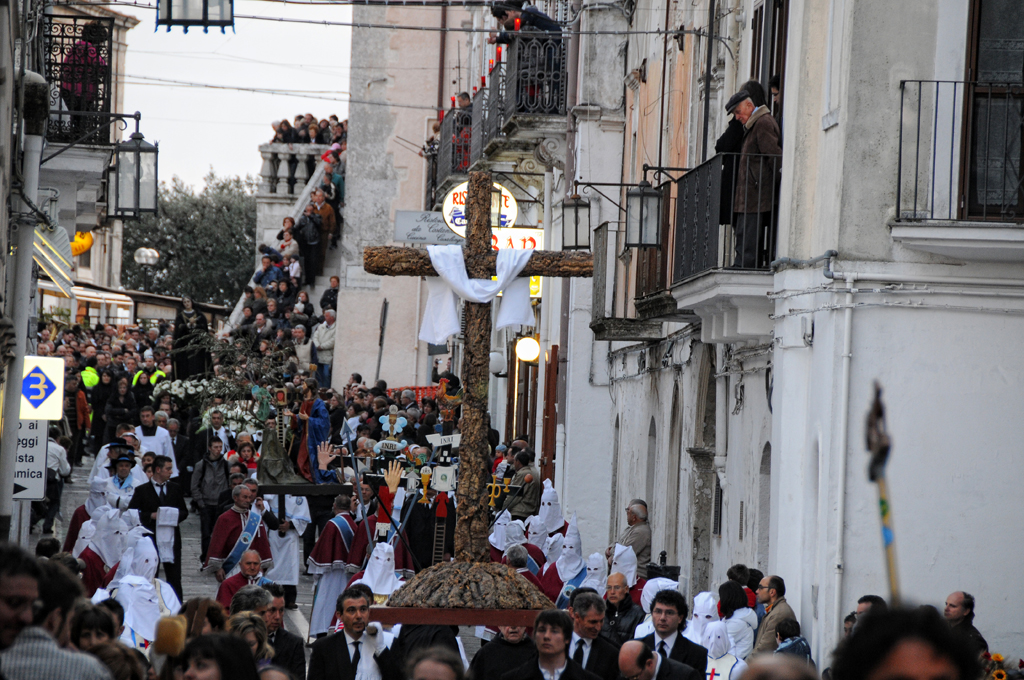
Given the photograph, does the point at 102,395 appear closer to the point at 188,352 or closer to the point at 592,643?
the point at 188,352

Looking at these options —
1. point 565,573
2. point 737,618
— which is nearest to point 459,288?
point 737,618

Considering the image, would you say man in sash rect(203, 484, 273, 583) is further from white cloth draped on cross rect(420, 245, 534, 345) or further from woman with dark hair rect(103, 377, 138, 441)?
woman with dark hair rect(103, 377, 138, 441)

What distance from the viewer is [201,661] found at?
5.70 metres

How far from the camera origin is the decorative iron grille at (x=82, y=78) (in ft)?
59.5

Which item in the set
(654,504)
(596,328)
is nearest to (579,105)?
(596,328)

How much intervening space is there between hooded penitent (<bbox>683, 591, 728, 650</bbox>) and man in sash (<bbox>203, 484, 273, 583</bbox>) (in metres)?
5.97

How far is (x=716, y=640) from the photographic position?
1105 cm

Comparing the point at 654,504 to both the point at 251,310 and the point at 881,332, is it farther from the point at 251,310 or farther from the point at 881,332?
the point at 251,310

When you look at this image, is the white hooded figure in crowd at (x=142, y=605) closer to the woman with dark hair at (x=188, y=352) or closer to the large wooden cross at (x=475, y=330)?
the large wooden cross at (x=475, y=330)

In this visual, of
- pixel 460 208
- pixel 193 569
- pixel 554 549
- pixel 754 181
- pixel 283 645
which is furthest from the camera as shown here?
pixel 460 208

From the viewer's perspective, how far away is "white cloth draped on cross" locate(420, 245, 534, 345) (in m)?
Result: 10.4

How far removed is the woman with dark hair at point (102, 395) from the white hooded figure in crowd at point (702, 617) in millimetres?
17581

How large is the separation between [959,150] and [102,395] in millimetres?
19160

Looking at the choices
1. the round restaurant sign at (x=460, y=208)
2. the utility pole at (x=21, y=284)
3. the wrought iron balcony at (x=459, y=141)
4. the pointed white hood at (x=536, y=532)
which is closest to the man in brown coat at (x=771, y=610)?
the pointed white hood at (x=536, y=532)
